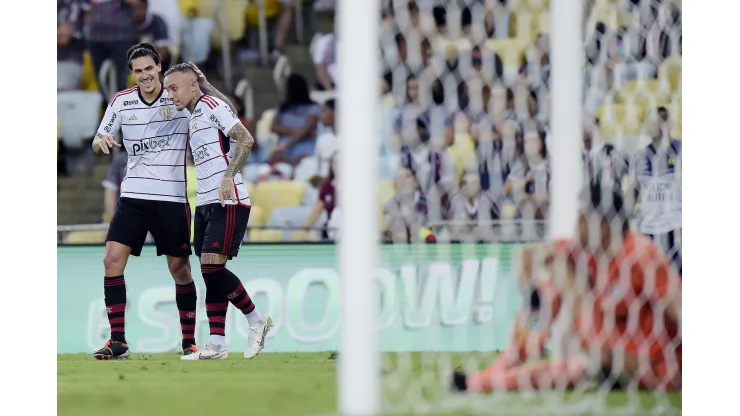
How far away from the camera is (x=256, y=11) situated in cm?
967

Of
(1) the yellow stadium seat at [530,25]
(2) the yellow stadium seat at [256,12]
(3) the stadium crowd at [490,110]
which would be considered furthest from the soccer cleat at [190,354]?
(2) the yellow stadium seat at [256,12]

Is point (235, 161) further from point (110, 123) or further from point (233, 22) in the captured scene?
point (233, 22)

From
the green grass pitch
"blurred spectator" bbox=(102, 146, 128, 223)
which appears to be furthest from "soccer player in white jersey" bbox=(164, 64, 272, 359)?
"blurred spectator" bbox=(102, 146, 128, 223)

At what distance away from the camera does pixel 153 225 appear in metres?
6.09

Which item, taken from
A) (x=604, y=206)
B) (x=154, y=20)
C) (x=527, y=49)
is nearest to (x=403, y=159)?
(x=527, y=49)

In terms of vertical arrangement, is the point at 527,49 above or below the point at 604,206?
above

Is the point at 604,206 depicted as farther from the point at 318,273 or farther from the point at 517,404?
the point at 318,273

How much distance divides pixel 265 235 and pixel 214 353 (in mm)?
1839

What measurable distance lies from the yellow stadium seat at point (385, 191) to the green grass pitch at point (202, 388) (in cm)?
133

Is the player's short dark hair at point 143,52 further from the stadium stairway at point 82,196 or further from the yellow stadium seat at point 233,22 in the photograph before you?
the yellow stadium seat at point 233,22

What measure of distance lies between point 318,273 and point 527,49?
2227mm

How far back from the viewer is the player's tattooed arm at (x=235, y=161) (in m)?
5.80

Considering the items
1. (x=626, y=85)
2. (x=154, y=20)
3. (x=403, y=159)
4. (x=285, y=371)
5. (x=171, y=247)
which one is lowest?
(x=285, y=371)

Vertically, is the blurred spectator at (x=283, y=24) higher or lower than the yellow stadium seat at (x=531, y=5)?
higher
